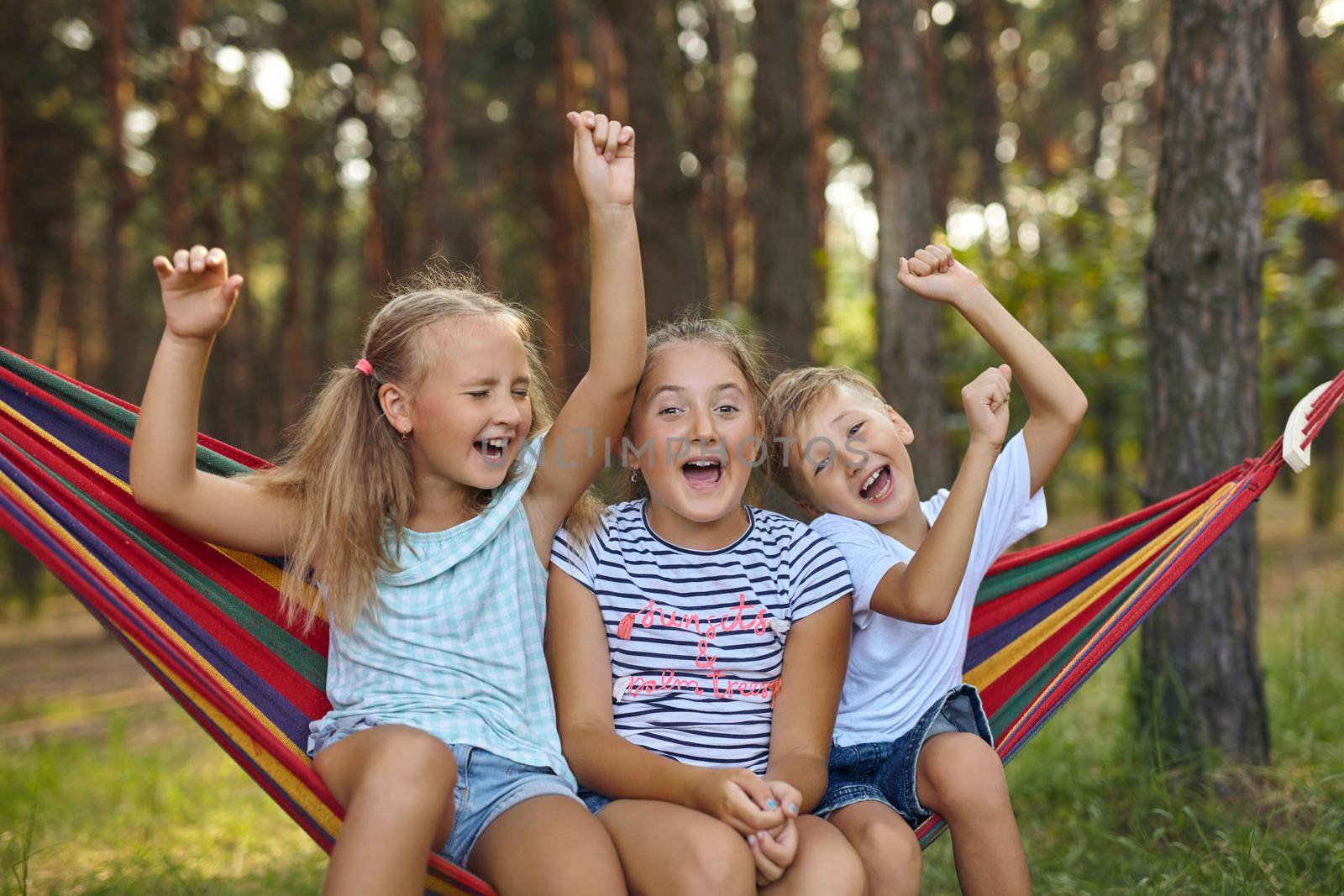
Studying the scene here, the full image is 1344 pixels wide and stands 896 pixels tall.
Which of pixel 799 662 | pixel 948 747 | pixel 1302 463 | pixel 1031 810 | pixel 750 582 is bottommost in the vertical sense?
pixel 1031 810

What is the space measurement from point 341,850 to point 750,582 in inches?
29.7

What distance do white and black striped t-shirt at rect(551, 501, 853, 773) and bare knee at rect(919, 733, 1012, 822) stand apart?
0.86 feet

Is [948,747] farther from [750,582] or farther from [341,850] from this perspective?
[341,850]

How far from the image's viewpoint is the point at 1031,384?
80.5 inches

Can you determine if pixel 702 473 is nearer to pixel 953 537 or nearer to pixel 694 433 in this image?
pixel 694 433

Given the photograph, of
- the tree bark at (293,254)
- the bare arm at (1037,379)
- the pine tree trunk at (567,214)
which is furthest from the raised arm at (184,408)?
the tree bark at (293,254)

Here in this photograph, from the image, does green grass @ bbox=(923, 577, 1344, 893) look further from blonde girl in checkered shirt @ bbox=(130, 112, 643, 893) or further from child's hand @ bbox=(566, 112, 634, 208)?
child's hand @ bbox=(566, 112, 634, 208)

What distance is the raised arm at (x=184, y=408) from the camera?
1712mm

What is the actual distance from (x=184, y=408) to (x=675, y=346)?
803 millimetres

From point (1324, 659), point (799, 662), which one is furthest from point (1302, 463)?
point (1324, 659)

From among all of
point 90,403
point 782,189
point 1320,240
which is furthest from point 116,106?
point 1320,240

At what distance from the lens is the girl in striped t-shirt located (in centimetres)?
174

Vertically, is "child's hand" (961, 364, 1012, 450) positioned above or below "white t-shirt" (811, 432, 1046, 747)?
above

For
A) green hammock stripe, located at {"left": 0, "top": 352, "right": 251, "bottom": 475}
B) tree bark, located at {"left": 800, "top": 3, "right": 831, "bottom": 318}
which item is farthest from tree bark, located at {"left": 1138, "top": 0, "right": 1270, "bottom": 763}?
tree bark, located at {"left": 800, "top": 3, "right": 831, "bottom": 318}
